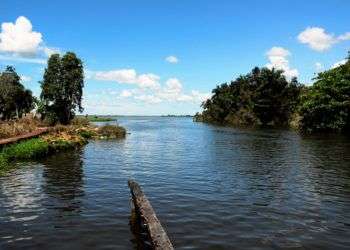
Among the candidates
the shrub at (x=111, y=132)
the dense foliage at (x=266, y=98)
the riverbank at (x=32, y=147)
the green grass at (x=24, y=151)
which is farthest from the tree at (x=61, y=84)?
the dense foliage at (x=266, y=98)

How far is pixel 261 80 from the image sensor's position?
122 m

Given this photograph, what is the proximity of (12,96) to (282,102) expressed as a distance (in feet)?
244

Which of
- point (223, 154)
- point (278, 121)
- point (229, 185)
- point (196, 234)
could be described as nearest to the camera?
point (196, 234)

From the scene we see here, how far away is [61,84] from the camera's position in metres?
75.1

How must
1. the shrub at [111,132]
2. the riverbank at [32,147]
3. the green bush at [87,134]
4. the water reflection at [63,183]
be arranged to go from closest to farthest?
the water reflection at [63,183] → the riverbank at [32,147] → the green bush at [87,134] → the shrub at [111,132]

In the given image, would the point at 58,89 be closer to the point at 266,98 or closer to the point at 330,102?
the point at 330,102

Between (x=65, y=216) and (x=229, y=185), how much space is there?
394 inches

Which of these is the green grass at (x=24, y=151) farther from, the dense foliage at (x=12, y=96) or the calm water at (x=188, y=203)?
the dense foliage at (x=12, y=96)

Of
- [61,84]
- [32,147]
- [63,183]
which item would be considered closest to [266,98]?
[61,84]

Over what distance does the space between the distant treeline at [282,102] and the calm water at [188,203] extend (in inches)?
1731

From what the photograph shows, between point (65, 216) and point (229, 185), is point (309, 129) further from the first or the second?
point (65, 216)

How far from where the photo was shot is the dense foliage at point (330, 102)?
72938 mm

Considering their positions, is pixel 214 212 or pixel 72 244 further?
pixel 214 212

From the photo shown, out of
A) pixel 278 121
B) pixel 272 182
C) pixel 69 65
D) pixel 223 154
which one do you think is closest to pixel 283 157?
pixel 223 154
